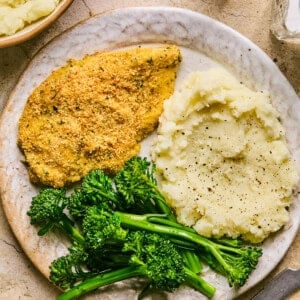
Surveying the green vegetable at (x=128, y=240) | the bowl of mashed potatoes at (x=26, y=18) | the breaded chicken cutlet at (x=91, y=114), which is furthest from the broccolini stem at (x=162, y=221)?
the bowl of mashed potatoes at (x=26, y=18)

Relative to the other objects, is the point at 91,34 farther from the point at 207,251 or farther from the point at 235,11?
the point at 207,251

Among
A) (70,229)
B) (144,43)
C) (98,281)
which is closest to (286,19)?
(144,43)

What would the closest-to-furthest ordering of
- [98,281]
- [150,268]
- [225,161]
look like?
[150,268]
[98,281]
[225,161]

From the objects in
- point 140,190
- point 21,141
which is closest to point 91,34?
point 21,141

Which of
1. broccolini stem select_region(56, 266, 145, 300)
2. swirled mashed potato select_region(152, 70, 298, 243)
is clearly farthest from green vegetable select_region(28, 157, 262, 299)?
swirled mashed potato select_region(152, 70, 298, 243)

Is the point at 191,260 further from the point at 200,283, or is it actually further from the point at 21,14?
the point at 21,14

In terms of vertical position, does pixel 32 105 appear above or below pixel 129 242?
above
